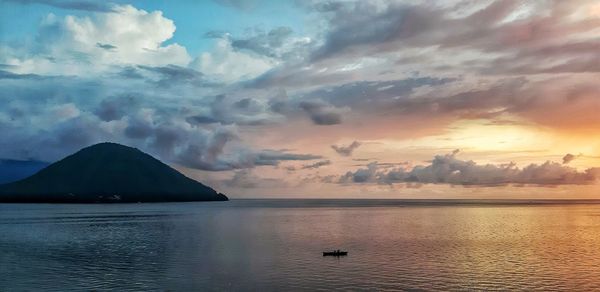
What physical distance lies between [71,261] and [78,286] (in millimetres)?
27371

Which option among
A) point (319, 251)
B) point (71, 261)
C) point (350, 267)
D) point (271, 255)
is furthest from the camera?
point (319, 251)

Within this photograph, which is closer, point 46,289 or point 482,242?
point 46,289

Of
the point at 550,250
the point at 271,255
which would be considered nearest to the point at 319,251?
the point at 271,255

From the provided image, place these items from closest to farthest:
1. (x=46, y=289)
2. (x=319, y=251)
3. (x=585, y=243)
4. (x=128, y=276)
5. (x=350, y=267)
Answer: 1. (x=46, y=289)
2. (x=128, y=276)
3. (x=350, y=267)
4. (x=319, y=251)
5. (x=585, y=243)

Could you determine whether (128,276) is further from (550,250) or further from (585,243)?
(585,243)

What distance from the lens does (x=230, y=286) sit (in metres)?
70.4

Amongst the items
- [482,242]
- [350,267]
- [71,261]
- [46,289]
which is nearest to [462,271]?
[350,267]

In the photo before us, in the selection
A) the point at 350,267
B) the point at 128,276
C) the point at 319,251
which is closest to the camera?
the point at 128,276

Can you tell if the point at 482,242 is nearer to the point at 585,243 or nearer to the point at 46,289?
the point at 585,243

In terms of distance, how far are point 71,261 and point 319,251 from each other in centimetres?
4849

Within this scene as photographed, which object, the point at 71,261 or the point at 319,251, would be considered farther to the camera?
the point at 319,251

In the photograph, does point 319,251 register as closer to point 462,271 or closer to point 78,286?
point 462,271

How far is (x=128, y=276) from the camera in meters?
78.9

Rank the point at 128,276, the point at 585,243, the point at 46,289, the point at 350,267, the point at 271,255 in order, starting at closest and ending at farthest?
the point at 46,289 < the point at 128,276 < the point at 350,267 < the point at 271,255 < the point at 585,243
